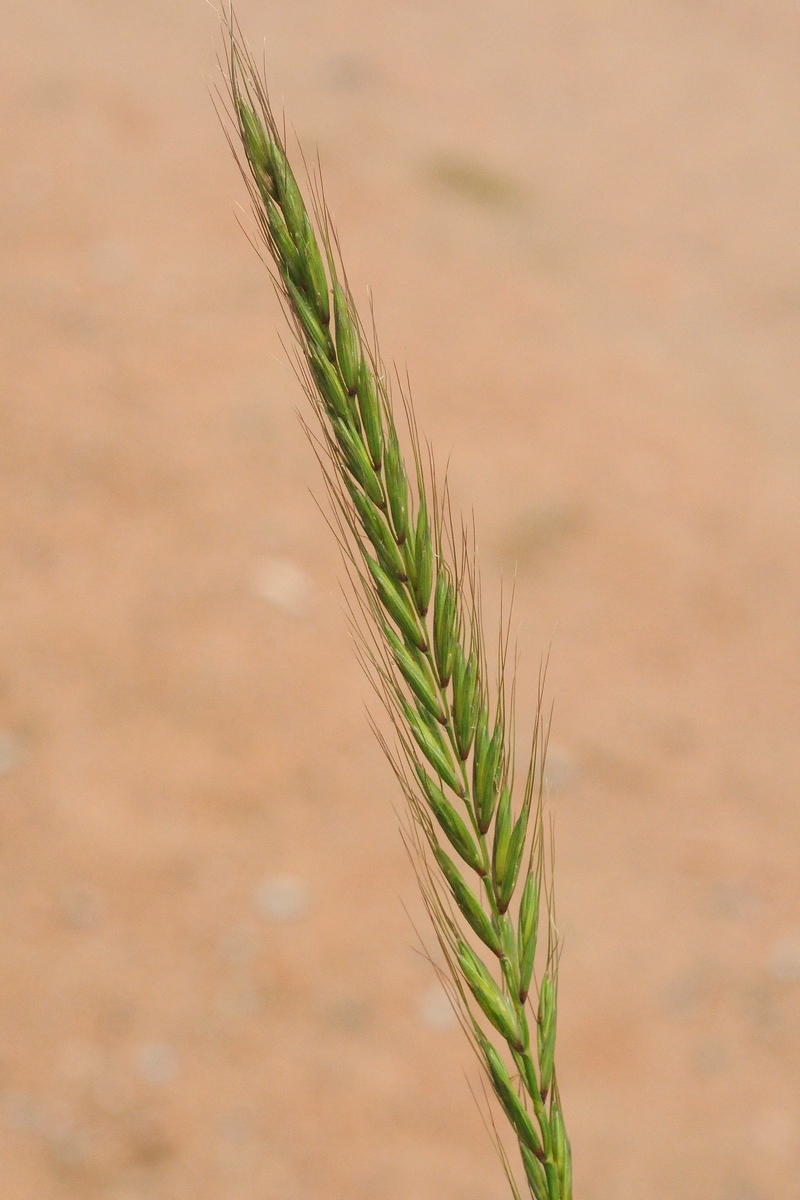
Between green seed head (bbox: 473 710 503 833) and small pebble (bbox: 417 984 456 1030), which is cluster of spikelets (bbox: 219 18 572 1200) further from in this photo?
small pebble (bbox: 417 984 456 1030)

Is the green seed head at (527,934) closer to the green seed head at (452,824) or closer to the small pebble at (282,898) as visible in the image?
the green seed head at (452,824)

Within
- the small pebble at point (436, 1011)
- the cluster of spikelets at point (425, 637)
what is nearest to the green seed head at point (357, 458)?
the cluster of spikelets at point (425, 637)

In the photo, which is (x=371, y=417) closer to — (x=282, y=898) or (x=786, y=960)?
(x=282, y=898)

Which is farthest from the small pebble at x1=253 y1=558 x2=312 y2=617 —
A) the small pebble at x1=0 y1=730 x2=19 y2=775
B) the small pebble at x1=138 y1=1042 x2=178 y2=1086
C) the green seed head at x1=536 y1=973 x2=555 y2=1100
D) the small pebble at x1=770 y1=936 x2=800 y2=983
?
the green seed head at x1=536 y1=973 x2=555 y2=1100

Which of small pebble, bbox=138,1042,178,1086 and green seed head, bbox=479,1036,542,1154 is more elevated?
small pebble, bbox=138,1042,178,1086

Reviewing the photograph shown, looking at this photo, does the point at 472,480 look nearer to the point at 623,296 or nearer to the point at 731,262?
the point at 623,296
